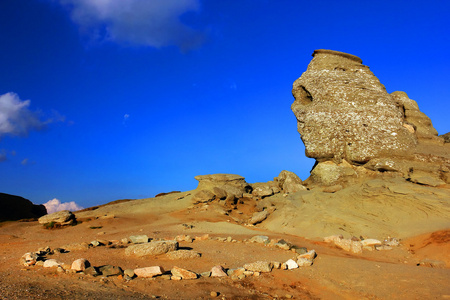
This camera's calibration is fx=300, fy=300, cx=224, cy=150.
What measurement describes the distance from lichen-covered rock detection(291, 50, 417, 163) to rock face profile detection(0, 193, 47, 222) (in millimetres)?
22415

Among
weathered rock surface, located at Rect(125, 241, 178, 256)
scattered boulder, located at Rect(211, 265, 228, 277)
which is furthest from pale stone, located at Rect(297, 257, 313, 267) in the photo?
weathered rock surface, located at Rect(125, 241, 178, 256)

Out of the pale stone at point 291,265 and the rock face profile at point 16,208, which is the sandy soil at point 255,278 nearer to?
the pale stone at point 291,265

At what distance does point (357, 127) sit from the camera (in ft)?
65.5

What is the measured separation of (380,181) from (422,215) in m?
3.36

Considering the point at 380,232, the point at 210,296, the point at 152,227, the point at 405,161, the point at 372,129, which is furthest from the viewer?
the point at 372,129

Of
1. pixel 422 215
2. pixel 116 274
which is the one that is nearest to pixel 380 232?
pixel 422 215

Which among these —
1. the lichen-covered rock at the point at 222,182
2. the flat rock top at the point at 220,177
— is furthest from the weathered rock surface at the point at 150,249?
the flat rock top at the point at 220,177

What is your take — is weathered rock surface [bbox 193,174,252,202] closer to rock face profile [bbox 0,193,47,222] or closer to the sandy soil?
the sandy soil

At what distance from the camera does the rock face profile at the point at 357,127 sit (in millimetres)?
18391

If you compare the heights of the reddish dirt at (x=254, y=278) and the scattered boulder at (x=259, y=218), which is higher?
the scattered boulder at (x=259, y=218)

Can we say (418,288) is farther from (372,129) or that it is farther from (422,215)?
(372,129)

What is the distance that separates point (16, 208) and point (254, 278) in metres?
23.9

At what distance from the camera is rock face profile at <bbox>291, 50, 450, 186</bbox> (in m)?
18.4

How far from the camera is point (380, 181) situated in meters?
16.5
